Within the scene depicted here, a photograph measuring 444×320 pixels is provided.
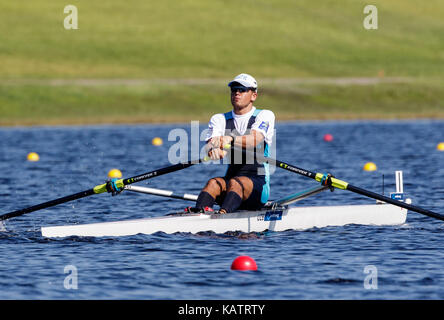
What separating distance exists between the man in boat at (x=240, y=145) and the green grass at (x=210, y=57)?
34913 millimetres

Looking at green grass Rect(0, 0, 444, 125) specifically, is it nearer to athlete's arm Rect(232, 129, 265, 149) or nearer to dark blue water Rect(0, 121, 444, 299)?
dark blue water Rect(0, 121, 444, 299)

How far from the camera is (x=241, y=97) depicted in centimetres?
1427

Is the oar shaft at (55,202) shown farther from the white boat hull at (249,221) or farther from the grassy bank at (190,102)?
the grassy bank at (190,102)

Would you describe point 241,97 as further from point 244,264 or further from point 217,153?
point 244,264

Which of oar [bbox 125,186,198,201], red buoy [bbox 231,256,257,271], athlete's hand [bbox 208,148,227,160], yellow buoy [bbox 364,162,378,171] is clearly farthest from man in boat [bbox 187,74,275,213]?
yellow buoy [bbox 364,162,378,171]

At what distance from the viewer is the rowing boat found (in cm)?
1430

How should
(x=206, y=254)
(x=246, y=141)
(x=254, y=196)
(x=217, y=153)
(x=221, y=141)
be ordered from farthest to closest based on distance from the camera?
(x=254, y=196) < (x=246, y=141) < (x=221, y=141) < (x=217, y=153) < (x=206, y=254)

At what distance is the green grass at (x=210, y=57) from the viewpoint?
5325 centimetres

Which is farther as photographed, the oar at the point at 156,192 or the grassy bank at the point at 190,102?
the grassy bank at the point at 190,102

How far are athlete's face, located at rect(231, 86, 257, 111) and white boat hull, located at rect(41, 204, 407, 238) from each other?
177 cm

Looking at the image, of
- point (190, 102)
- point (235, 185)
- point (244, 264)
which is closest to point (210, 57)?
point (190, 102)

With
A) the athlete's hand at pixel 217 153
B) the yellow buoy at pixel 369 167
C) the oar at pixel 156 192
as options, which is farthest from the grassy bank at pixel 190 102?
the athlete's hand at pixel 217 153

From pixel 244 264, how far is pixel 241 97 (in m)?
3.43

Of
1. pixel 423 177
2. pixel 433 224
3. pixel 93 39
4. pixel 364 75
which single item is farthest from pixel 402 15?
pixel 433 224
